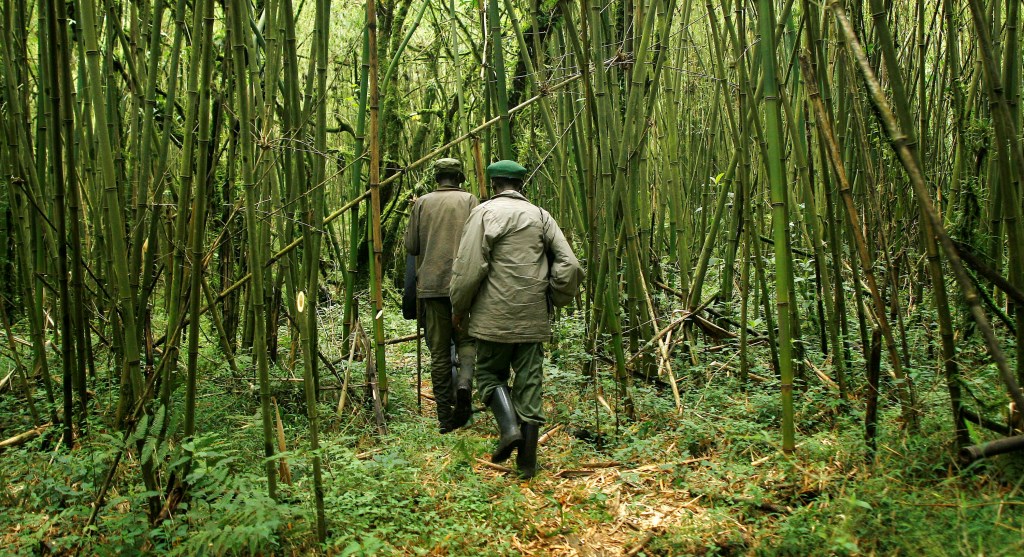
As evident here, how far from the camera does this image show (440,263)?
3736mm

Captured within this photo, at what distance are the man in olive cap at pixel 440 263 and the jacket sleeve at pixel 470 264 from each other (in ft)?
1.53

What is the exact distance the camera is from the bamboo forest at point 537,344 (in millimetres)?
2078

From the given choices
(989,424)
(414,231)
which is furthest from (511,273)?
(989,424)

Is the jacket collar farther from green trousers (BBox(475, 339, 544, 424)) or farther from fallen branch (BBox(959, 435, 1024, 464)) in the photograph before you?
fallen branch (BBox(959, 435, 1024, 464))

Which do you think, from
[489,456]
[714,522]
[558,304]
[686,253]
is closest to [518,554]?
[714,522]

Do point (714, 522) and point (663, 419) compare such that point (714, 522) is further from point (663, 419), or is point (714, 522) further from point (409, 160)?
point (409, 160)

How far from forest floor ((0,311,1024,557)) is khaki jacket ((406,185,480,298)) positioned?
717mm

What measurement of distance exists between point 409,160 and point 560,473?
3990mm

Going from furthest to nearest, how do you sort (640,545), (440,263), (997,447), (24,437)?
1. (440,263)
2. (24,437)
3. (640,545)
4. (997,447)

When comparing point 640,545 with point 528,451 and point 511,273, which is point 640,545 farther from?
point 511,273

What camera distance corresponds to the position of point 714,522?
91.0 inches

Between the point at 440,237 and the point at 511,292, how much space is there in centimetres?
74

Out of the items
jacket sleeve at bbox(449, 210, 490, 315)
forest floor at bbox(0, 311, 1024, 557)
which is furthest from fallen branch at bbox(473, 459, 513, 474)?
jacket sleeve at bbox(449, 210, 490, 315)

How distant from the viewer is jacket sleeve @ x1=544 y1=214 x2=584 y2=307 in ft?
10.5
